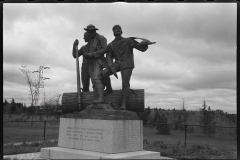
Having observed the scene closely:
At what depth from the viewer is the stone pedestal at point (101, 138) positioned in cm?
865

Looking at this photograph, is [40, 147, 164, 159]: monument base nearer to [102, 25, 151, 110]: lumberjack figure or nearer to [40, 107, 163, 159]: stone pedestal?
[40, 107, 163, 159]: stone pedestal

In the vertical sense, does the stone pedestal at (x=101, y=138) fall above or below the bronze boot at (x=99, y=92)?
below

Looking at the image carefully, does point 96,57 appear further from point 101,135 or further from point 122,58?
point 101,135

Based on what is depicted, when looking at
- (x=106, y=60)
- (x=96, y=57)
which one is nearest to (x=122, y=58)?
(x=106, y=60)

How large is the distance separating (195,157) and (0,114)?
711 centimetres

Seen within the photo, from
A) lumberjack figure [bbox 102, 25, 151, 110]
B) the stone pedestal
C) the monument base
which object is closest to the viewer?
the monument base

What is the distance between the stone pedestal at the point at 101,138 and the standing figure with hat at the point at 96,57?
28.9 inches

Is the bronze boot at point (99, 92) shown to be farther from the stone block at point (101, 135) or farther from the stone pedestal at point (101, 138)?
the stone block at point (101, 135)

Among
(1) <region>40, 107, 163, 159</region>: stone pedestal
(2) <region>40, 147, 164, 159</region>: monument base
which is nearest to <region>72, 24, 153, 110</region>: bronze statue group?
(1) <region>40, 107, 163, 159</region>: stone pedestal

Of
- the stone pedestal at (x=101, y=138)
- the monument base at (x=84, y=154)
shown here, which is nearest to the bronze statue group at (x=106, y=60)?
the stone pedestal at (x=101, y=138)

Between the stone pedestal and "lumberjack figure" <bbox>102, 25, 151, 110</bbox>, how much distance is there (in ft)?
2.45

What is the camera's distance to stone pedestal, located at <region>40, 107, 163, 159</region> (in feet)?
28.4

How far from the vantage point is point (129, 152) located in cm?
900

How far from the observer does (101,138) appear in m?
8.82
